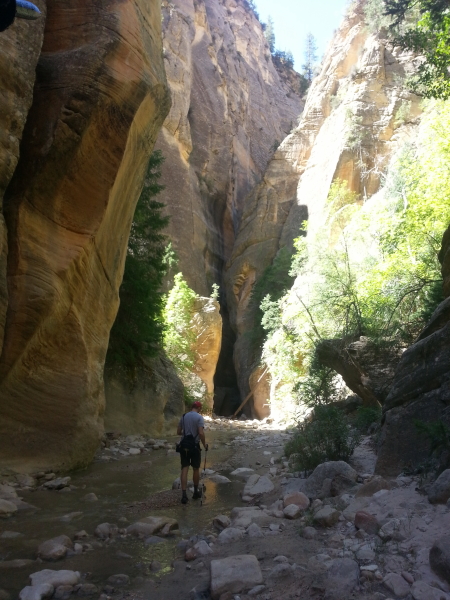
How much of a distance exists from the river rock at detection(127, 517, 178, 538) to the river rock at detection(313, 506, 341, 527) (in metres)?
1.53

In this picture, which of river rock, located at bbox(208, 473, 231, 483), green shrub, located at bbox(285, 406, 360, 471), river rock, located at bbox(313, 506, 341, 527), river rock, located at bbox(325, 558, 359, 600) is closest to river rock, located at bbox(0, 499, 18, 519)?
river rock, located at bbox(208, 473, 231, 483)

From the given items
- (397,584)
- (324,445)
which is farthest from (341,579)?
(324,445)

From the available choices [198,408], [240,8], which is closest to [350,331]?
[198,408]

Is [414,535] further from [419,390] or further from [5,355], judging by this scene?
[5,355]

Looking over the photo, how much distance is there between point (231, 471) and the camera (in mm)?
8922

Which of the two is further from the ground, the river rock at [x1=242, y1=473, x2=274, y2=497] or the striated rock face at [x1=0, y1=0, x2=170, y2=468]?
the striated rock face at [x1=0, y1=0, x2=170, y2=468]

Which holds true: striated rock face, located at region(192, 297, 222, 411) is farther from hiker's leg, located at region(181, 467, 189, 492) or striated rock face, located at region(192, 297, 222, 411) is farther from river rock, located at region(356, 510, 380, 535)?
river rock, located at region(356, 510, 380, 535)

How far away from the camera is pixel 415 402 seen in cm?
584

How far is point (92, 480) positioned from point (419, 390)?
522 cm

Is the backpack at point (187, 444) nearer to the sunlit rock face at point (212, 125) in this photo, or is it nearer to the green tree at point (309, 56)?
the sunlit rock face at point (212, 125)

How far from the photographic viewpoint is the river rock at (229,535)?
14.8 feet

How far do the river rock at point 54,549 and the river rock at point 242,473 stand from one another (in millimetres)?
4286

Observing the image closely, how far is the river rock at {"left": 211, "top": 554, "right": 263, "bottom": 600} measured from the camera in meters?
3.38

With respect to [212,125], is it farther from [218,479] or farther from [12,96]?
[218,479]
